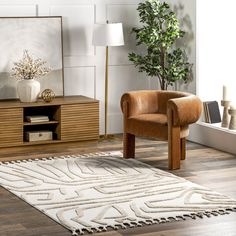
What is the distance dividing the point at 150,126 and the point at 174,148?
0.30 meters

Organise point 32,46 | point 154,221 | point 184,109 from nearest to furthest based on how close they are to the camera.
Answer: point 154,221, point 184,109, point 32,46

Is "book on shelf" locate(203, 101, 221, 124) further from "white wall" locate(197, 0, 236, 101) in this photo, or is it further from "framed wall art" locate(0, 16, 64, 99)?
"framed wall art" locate(0, 16, 64, 99)

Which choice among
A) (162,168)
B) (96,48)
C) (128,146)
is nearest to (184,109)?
(162,168)

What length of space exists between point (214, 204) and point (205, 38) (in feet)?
8.95

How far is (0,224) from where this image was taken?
16.1ft

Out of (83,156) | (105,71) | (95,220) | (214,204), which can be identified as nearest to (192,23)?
(105,71)

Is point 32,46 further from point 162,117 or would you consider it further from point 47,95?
point 162,117

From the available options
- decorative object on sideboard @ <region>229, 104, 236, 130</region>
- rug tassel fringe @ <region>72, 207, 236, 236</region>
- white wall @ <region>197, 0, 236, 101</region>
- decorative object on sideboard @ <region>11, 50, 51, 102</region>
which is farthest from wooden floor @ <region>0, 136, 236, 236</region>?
white wall @ <region>197, 0, 236, 101</region>

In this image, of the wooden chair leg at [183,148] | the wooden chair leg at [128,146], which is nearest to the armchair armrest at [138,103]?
the wooden chair leg at [128,146]

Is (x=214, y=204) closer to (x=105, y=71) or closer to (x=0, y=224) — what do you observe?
(x=0, y=224)

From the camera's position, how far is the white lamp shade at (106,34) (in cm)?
755

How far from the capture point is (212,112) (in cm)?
757

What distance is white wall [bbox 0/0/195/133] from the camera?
→ 7715 mm

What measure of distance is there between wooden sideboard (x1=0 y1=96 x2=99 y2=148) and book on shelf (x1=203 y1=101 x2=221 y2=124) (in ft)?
3.69
